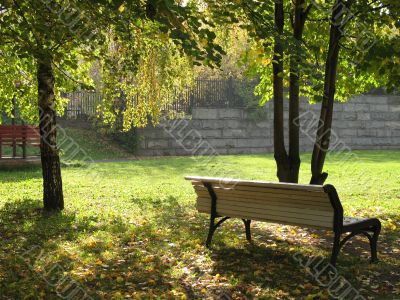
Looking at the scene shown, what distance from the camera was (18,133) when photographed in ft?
55.5

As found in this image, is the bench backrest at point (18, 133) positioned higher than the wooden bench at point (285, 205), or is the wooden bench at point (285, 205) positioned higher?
the bench backrest at point (18, 133)

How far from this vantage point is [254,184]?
6035 mm

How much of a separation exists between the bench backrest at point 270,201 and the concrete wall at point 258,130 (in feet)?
49.4

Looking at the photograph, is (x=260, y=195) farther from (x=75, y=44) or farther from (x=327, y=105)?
(x=75, y=44)

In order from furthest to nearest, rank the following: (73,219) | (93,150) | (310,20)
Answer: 1. (93,150)
2. (310,20)
3. (73,219)

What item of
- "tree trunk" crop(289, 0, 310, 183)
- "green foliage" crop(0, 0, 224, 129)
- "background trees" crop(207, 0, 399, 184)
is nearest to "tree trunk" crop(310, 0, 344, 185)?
"background trees" crop(207, 0, 399, 184)

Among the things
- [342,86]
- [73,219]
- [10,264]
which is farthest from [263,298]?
[342,86]

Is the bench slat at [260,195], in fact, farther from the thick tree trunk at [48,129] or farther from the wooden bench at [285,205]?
the thick tree trunk at [48,129]

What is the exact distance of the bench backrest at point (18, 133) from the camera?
1678 centimetres

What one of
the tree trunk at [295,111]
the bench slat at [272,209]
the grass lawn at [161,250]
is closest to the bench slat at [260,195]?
the bench slat at [272,209]

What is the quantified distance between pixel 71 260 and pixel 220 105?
17.8m

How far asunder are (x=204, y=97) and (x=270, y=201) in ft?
57.4

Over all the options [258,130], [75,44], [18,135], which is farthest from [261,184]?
[258,130]

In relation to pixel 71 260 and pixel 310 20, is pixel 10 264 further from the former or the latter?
pixel 310 20
